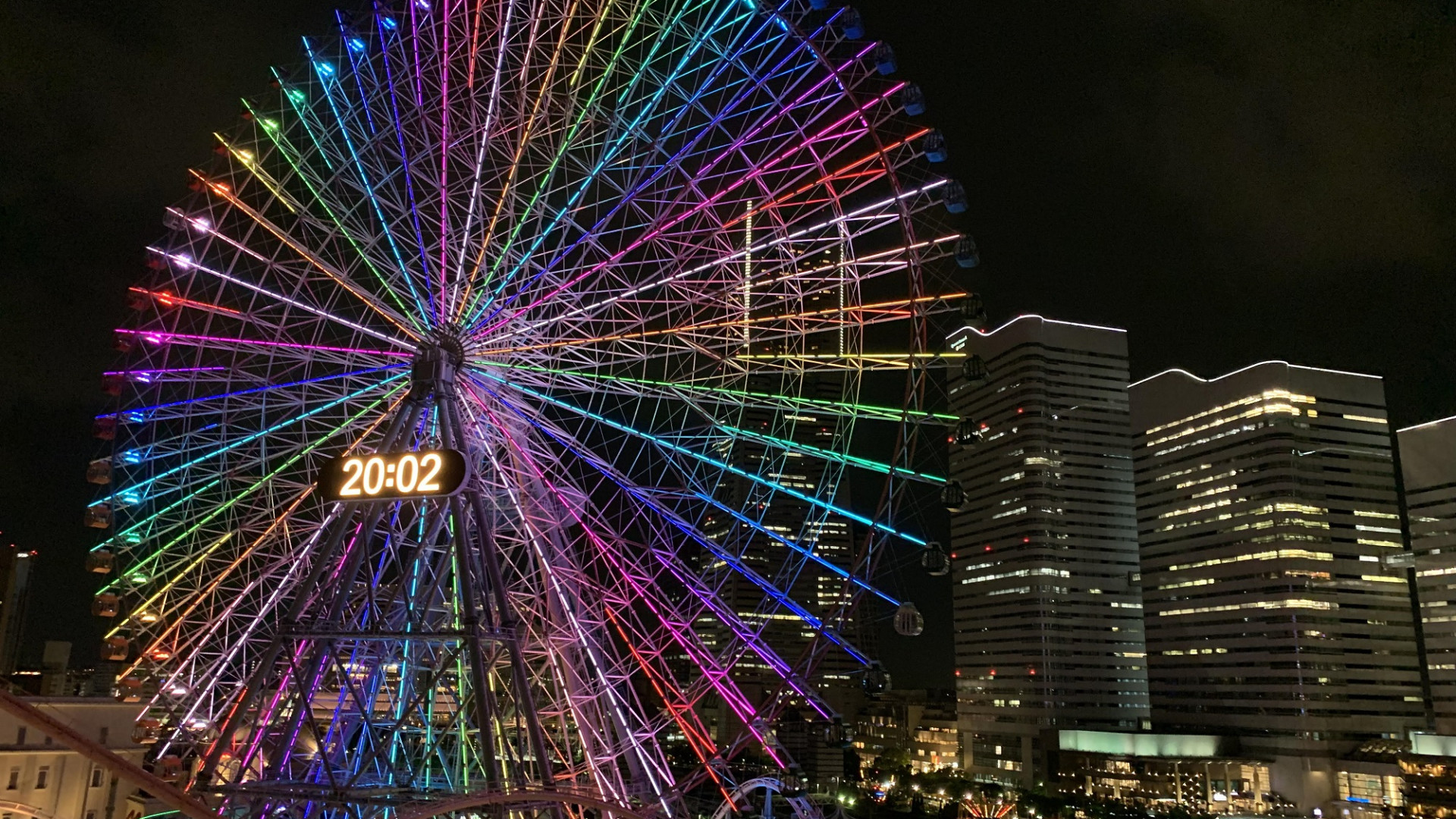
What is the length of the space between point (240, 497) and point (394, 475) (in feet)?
28.2

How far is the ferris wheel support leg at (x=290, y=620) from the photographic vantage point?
2000 cm

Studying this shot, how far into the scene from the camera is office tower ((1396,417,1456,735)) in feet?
380

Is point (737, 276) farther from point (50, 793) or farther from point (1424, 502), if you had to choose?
point (1424, 502)

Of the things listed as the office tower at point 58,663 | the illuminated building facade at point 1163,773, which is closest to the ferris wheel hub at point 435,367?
the office tower at point 58,663

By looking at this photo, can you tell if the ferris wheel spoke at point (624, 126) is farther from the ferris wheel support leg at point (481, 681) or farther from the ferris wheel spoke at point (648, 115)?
the ferris wheel support leg at point (481, 681)

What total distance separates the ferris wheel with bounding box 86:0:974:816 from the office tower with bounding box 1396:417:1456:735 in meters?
112

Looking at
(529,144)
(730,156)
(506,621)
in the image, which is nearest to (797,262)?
(730,156)

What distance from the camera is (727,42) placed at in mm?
27000

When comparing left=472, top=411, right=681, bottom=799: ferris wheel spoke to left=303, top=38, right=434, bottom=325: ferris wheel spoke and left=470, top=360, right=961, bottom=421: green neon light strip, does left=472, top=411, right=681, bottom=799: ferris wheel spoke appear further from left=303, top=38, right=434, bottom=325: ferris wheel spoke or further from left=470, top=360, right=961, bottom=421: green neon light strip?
left=303, top=38, right=434, bottom=325: ferris wheel spoke

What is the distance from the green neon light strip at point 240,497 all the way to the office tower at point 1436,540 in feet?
389

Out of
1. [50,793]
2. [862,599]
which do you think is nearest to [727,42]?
[862,599]

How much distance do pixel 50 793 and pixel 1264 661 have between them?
387 ft

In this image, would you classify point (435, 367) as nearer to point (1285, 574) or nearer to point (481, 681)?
point (481, 681)

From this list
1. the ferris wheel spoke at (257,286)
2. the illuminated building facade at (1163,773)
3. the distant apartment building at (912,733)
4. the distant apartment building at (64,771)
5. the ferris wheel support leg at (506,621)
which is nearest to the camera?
the ferris wheel support leg at (506,621)
